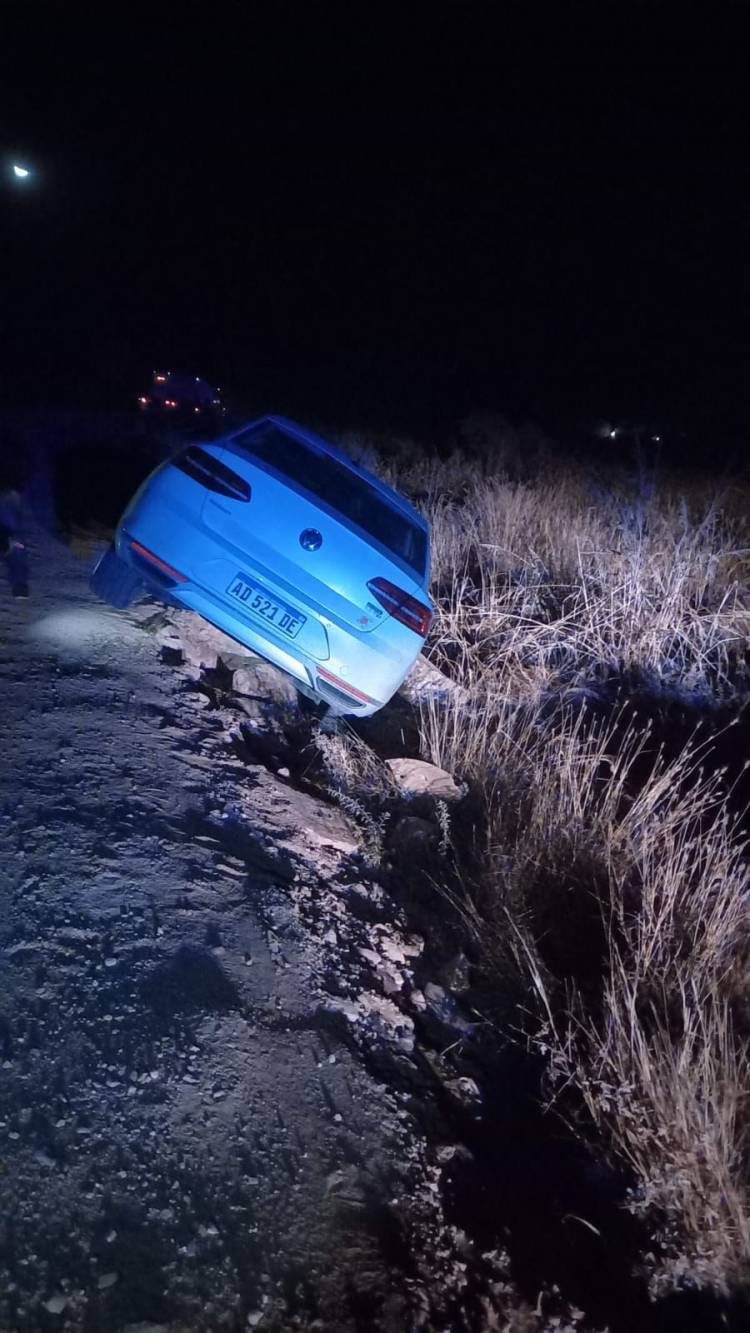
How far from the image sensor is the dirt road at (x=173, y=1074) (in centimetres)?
221

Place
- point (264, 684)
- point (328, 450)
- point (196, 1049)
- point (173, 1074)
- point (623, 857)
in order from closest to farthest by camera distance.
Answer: point (173, 1074) → point (196, 1049) → point (623, 857) → point (328, 450) → point (264, 684)

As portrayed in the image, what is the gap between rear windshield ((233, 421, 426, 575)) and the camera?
5727 mm

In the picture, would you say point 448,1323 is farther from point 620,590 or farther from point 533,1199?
point 620,590

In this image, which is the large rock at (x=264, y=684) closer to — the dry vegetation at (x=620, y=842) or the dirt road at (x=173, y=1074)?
the dry vegetation at (x=620, y=842)

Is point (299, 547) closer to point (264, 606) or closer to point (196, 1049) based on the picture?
point (264, 606)

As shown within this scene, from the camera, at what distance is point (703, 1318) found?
2486mm

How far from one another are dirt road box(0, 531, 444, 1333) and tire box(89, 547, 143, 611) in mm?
1768

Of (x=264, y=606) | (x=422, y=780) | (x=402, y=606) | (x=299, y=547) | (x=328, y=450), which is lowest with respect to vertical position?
(x=422, y=780)

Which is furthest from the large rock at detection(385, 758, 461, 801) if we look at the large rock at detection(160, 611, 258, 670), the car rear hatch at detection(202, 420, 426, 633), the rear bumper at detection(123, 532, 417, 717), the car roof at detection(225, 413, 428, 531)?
the car roof at detection(225, 413, 428, 531)

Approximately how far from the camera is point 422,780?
17.4 ft

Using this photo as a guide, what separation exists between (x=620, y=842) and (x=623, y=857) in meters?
0.09

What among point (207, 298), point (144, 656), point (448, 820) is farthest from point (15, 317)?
point (448, 820)

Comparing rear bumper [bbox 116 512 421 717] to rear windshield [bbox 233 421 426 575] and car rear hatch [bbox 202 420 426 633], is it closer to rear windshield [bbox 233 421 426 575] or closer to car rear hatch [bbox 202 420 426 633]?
car rear hatch [bbox 202 420 426 633]

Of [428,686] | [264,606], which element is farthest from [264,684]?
[428,686]
